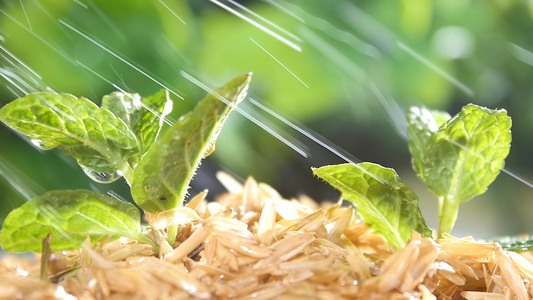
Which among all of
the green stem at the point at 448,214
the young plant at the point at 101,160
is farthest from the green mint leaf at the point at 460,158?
the young plant at the point at 101,160

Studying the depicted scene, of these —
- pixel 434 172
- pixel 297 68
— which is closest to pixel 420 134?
pixel 434 172

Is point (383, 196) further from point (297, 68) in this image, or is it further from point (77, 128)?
point (297, 68)

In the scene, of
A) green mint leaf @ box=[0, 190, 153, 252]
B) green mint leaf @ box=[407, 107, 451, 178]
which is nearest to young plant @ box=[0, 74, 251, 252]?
green mint leaf @ box=[0, 190, 153, 252]

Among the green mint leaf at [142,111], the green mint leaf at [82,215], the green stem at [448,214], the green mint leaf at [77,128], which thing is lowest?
the green mint leaf at [82,215]

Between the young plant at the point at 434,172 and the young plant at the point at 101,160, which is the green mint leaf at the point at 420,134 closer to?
the young plant at the point at 434,172

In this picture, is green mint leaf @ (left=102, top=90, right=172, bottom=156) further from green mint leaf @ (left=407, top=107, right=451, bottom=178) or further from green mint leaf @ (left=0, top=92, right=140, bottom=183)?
green mint leaf @ (left=407, top=107, right=451, bottom=178)
